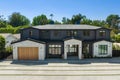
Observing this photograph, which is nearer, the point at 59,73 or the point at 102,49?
the point at 59,73

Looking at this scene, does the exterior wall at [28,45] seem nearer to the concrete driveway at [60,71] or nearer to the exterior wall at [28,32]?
the concrete driveway at [60,71]

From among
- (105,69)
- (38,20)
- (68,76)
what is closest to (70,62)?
(105,69)

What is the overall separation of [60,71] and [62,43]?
10.2 meters

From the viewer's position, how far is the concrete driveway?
22.6 meters

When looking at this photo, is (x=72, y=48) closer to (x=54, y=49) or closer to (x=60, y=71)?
(x=54, y=49)

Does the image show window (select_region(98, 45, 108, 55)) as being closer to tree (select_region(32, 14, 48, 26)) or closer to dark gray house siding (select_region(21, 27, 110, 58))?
dark gray house siding (select_region(21, 27, 110, 58))

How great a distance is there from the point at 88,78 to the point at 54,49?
14.1 metres

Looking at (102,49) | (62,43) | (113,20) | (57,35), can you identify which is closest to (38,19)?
(113,20)

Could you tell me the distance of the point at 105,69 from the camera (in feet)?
87.2

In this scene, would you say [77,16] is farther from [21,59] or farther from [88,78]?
[88,78]

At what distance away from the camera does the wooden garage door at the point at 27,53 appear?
3347 cm

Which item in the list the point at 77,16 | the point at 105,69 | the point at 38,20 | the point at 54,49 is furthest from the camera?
the point at 38,20

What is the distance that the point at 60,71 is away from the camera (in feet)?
83.6

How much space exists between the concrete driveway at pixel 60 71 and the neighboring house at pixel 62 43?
2721 mm
